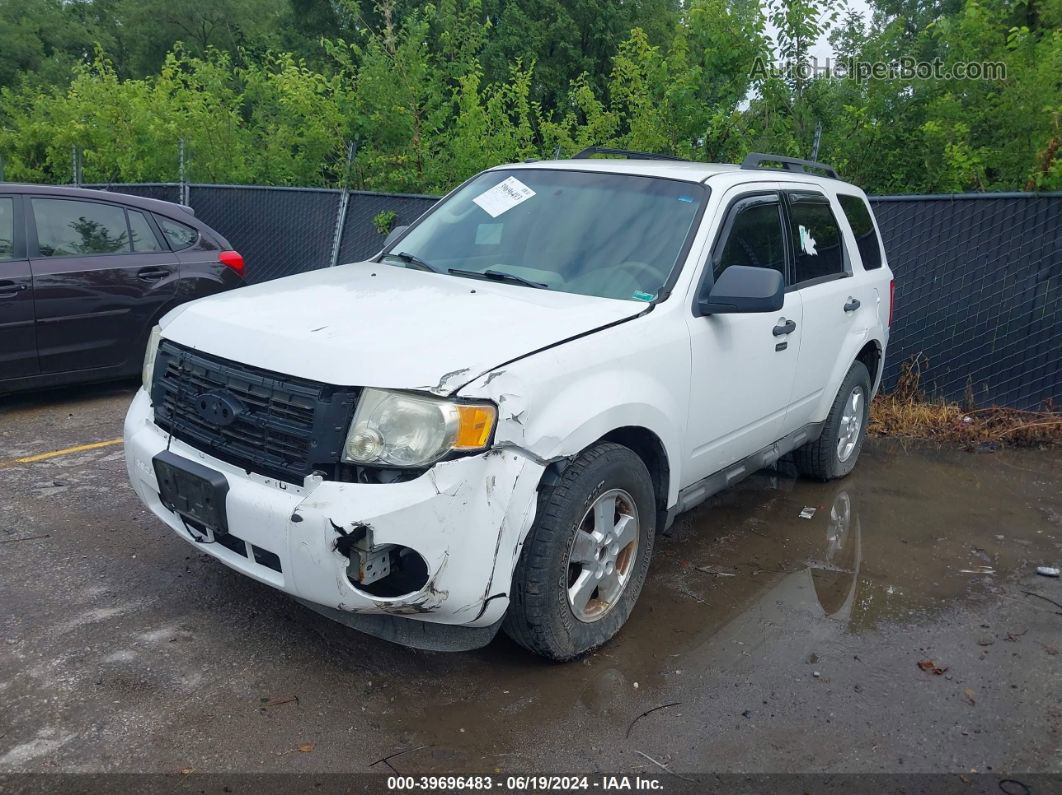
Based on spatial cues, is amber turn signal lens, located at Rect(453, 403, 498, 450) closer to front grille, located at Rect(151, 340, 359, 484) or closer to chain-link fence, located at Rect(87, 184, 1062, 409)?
front grille, located at Rect(151, 340, 359, 484)

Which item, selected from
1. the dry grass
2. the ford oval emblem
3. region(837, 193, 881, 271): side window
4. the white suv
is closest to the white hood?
the white suv

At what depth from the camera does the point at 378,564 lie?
299cm

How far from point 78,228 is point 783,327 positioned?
5.18m

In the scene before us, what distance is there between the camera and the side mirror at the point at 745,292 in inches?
151

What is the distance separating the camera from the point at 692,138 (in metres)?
9.44

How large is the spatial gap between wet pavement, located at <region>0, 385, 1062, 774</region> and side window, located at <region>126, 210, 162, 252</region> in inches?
105

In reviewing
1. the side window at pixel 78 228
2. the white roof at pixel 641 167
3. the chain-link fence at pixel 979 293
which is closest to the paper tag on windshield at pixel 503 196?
the white roof at pixel 641 167

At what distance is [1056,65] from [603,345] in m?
6.11

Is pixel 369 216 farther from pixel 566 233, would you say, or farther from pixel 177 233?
pixel 566 233

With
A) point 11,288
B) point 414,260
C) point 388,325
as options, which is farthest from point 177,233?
point 388,325

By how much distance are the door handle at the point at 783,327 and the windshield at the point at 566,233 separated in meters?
0.76

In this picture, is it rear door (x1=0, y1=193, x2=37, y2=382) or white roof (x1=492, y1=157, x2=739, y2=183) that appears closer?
white roof (x1=492, y1=157, x2=739, y2=183)

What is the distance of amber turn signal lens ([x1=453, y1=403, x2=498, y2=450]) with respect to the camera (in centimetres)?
298

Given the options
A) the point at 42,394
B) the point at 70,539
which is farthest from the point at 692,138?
the point at 70,539
